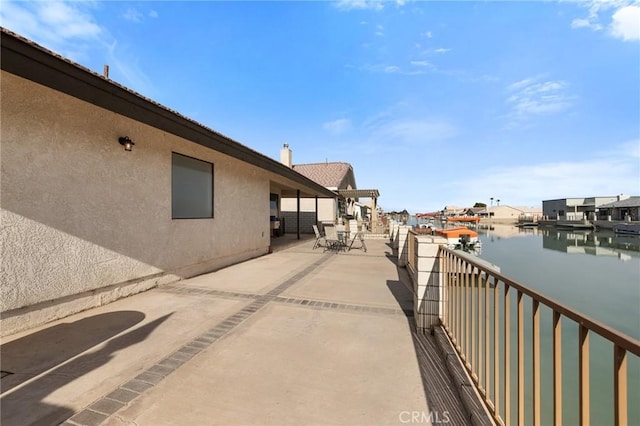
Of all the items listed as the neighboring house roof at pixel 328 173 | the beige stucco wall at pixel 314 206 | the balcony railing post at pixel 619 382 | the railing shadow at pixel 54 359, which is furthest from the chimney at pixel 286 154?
the balcony railing post at pixel 619 382

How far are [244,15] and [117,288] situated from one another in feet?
29.2

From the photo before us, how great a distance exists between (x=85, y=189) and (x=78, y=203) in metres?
0.21

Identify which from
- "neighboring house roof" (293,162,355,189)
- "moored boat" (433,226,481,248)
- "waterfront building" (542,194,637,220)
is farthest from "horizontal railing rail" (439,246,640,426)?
"waterfront building" (542,194,637,220)

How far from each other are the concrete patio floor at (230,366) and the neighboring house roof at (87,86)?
265 centimetres

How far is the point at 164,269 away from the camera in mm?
4762

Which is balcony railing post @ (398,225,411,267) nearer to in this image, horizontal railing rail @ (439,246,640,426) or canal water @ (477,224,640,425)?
canal water @ (477,224,640,425)

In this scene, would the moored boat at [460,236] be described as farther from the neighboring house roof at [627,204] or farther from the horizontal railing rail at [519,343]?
the neighboring house roof at [627,204]

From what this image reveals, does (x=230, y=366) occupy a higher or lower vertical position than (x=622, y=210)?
lower

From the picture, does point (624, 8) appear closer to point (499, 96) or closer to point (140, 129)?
point (499, 96)

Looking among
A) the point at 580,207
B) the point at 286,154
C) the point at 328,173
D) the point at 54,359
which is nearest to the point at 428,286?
the point at 54,359

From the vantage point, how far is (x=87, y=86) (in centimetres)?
306

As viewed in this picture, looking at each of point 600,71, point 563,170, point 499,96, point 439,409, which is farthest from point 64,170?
point 563,170

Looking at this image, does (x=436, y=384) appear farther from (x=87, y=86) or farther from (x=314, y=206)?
(x=314, y=206)

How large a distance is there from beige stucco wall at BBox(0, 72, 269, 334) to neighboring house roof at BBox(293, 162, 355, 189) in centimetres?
1617
